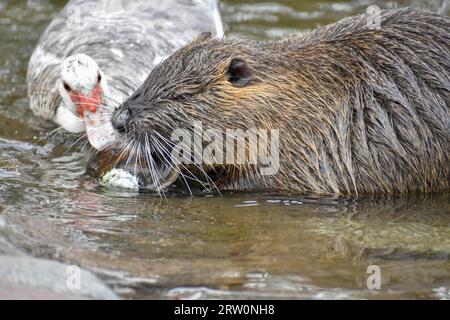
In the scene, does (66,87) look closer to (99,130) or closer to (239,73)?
(99,130)

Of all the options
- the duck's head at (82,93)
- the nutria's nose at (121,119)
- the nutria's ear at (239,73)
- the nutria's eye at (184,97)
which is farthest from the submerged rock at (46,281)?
the duck's head at (82,93)

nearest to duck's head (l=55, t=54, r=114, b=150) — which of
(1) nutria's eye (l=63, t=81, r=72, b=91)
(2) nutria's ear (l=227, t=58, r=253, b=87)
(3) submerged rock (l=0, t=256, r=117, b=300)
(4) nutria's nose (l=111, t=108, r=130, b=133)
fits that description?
(1) nutria's eye (l=63, t=81, r=72, b=91)

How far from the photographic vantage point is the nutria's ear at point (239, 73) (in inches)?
201

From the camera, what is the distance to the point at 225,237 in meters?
4.55

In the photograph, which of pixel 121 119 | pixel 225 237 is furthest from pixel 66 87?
pixel 225 237

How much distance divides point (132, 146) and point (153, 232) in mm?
639

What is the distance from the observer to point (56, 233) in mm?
4457

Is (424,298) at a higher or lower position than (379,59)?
lower

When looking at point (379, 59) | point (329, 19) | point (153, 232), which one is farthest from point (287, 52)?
point (329, 19)

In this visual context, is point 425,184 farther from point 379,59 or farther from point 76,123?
point 76,123

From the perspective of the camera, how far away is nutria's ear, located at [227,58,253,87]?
510 centimetres

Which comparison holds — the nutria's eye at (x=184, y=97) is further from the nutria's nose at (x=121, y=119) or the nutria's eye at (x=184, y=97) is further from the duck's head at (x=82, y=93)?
the duck's head at (x=82, y=93)
